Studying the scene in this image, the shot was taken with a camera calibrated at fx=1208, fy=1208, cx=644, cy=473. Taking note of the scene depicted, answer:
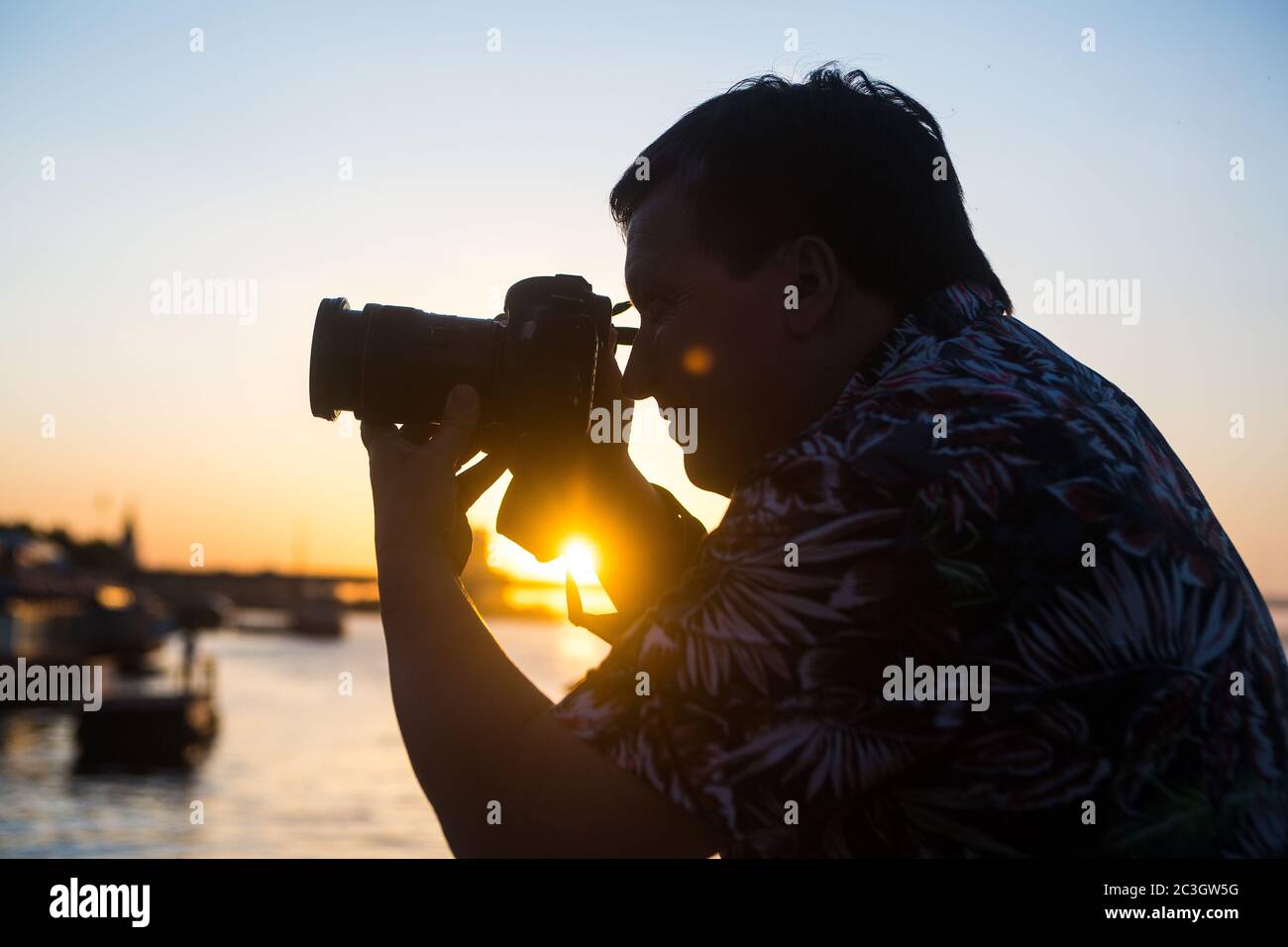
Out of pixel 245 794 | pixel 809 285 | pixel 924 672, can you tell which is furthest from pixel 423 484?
pixel 245 794

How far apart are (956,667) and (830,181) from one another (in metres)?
0.57

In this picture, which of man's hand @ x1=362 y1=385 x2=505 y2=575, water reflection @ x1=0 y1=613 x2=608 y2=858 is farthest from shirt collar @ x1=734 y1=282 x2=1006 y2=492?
water reflection @ x1=0 y1=613 x2=608 y2=858

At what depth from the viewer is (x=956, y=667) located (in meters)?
0.91

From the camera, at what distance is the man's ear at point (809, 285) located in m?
1.20

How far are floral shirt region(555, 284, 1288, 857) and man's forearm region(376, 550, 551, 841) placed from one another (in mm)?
102

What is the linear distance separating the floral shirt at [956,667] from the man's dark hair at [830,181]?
32cm

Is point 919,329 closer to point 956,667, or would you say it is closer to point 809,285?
point 809,285

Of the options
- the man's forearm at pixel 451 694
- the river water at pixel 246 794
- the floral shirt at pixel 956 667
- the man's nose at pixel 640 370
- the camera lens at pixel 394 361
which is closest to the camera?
the floral shirt at pixel 956 667

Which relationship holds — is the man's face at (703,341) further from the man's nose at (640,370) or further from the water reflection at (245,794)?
the water reflection at (245,794)

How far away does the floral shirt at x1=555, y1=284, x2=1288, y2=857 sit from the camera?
911 millimetres

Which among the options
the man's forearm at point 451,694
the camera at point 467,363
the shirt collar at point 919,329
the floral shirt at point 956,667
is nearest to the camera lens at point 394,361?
the camera at point 467,363
